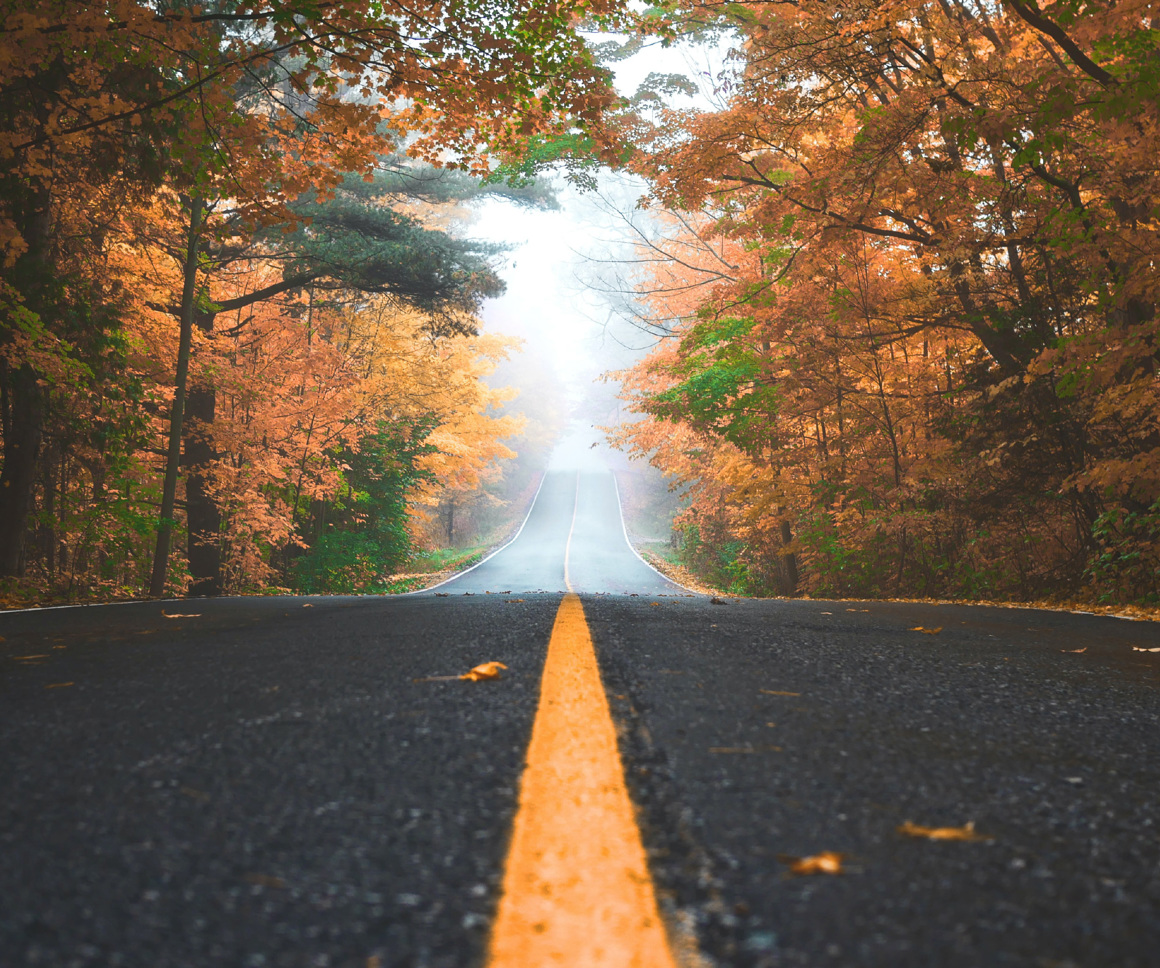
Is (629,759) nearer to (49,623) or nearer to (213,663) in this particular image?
(213,663)

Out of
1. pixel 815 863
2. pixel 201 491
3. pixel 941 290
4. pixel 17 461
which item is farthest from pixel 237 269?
pixel 815 863

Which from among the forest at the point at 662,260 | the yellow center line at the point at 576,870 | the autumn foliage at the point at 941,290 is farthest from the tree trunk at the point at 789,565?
the yellow center line at the point at 576,870

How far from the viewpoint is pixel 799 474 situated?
568 inches

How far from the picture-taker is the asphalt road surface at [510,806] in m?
0.79

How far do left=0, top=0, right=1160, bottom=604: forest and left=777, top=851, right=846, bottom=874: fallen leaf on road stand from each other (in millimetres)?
6233

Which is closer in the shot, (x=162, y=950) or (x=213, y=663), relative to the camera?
(x=162, y=950)

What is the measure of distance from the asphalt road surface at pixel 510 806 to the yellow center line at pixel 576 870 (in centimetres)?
3

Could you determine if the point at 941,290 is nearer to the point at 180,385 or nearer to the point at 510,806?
the point at 510,806

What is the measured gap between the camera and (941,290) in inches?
411

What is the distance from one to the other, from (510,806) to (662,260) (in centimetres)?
1949

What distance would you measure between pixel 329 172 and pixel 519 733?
7254 millimetres

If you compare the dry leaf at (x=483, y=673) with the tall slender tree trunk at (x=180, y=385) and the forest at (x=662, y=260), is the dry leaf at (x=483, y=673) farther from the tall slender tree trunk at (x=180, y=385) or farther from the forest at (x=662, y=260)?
the tall slender tree trunk at (x=180, y=385)

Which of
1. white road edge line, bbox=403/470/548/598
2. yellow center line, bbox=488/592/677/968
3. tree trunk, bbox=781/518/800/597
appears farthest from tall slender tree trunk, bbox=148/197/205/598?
tree trunk, bbox=781/518/800/597

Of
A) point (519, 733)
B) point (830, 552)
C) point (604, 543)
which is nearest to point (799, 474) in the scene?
point (830, 552)
